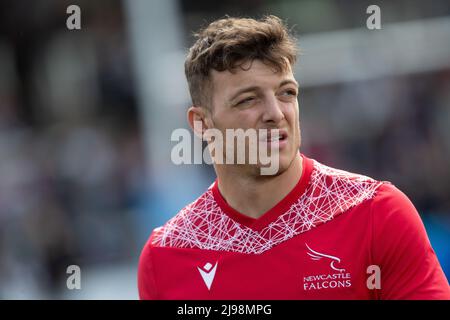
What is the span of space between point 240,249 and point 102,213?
4710mm

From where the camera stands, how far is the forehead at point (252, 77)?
305cm

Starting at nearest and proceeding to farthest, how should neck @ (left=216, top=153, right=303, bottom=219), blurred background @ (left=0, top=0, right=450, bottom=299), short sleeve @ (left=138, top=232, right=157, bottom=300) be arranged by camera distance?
neck @ (left=216, top=153, right=303, bottom=219) → short sleeve @ (left=138, top=232, right=157, bottom=300) → blurred background @ (left=0, top=0, right=450, bottom=299)

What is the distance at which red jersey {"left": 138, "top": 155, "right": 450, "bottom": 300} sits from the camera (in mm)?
2836

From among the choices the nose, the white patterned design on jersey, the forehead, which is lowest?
the white patterned design on jersey

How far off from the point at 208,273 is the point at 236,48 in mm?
905

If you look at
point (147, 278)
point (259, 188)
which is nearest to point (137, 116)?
point (147, 278)

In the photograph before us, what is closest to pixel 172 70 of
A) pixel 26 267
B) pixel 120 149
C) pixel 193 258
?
pixel 120 149

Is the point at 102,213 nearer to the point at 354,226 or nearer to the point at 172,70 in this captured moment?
the point at 172,70

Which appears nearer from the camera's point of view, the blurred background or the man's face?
the man's face

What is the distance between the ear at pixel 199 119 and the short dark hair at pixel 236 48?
0.04 meters

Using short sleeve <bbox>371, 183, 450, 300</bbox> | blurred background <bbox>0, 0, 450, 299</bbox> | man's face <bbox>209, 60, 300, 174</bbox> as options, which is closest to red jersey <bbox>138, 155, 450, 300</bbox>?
short sleeve <bbox>371, 183, 450, 300</bbox>

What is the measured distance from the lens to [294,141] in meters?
3.09

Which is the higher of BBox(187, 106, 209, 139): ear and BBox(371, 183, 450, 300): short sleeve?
BBox(187, 106, 209, 139): ear

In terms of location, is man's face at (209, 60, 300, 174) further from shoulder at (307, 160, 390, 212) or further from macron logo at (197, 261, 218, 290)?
macron logo at (197, 261, 218, 290)
